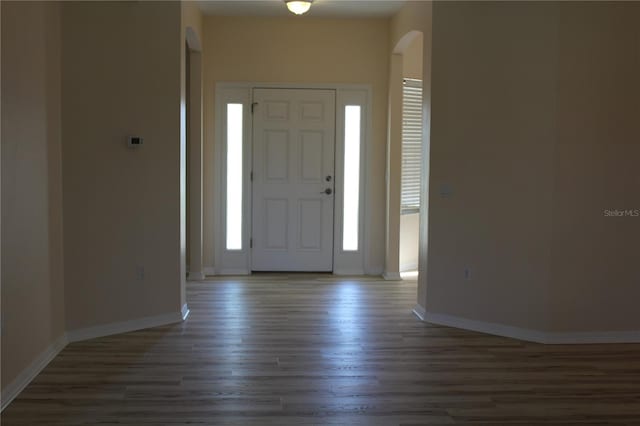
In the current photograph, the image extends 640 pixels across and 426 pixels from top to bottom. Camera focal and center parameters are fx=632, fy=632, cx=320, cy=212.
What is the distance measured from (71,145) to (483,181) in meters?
2.96

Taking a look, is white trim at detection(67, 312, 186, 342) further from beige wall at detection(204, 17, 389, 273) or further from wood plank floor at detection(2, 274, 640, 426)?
beige wall at detection(204, 17, 389, 273)

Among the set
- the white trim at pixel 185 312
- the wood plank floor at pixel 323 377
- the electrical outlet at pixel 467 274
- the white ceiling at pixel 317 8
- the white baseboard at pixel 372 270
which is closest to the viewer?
the wood plank floor at pixel 323 377

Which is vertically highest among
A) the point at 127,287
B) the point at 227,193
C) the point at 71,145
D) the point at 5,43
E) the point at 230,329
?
the point at 5,43

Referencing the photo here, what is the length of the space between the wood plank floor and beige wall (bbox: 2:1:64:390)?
307 millimetres

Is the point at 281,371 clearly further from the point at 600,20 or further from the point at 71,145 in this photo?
the point at 600,20

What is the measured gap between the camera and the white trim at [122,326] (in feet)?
14.4

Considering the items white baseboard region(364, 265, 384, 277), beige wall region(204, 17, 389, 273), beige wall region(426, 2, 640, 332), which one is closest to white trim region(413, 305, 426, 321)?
beige wall region(426, 2, 640, 332)

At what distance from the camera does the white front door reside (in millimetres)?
6840

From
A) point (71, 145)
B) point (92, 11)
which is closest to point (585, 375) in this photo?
point (71, 145)

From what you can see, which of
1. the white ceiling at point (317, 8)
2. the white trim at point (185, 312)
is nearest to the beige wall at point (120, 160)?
the white trim at point (185, 312)

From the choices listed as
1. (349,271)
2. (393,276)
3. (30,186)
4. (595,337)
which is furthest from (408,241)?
(30,186)

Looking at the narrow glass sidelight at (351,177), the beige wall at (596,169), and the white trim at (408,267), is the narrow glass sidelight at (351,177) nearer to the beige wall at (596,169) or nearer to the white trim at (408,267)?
the white trim at (408,267)

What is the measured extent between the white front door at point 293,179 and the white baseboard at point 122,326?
2172 mm

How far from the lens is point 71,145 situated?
4.31 metres
